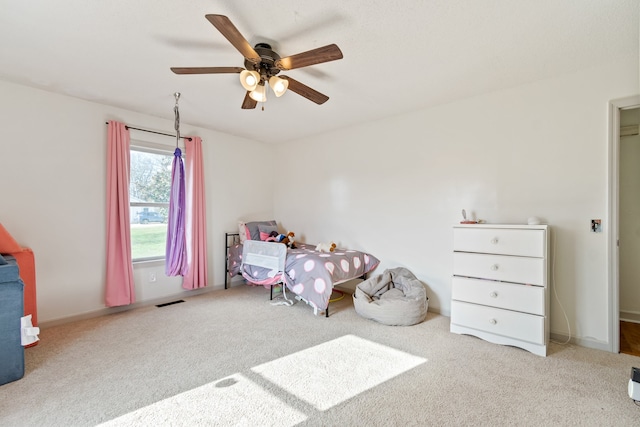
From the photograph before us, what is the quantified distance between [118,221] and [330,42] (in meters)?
3.00

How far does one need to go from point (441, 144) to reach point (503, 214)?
0.99 metres

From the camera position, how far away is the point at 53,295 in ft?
9.95

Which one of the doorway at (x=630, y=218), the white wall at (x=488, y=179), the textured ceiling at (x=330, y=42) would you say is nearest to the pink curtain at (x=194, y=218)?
the textured ceiling at (x=330, y=42)

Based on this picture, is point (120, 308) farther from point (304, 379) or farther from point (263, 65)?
point (263, 65)

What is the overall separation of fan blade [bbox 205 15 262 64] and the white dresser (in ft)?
7.41

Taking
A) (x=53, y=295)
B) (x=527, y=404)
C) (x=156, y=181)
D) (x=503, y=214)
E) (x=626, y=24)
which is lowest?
(x=527, y=404)

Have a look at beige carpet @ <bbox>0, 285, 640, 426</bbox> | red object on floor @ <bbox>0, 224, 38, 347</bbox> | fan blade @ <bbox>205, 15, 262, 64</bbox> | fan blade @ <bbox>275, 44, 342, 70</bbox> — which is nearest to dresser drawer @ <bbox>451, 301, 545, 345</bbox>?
beige carpet @ <bbox>0, 285, 640, 426</bbox>

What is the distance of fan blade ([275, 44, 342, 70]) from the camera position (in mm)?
1818

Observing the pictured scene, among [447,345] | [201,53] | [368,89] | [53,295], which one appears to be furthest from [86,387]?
[368,89]

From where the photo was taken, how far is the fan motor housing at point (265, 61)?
2076mm

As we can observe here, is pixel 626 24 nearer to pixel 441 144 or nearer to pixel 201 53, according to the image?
pixel 441 144

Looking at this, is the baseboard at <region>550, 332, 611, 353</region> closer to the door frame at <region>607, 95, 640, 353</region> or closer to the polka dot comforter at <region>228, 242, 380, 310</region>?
the door frame at <region>607, 95, 640, 353</region>

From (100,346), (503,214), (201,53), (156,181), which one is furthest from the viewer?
(156,181)

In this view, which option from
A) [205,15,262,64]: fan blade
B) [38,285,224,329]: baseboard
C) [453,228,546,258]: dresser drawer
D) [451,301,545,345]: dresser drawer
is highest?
[205,15,262,64]: fan blade
